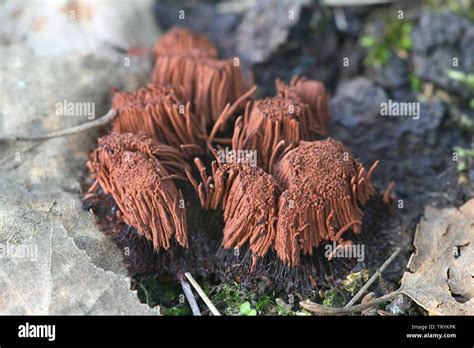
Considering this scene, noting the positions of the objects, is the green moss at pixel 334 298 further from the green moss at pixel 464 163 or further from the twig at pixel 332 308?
the green moss at pixel 464 163

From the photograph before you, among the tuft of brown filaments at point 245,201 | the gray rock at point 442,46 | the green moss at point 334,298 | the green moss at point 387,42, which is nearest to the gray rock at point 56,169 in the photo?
the tuft of brown filaments at point 245,201

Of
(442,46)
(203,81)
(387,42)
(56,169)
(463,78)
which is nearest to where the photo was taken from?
(56,169)

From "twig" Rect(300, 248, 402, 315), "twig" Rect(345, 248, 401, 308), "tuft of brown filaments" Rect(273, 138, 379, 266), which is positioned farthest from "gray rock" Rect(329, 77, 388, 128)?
"twig" Rect(300, 248, 402, 315)

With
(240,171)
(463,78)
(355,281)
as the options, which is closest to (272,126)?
(240,171)

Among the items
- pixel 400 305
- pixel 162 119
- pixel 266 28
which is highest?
pixel 266 28

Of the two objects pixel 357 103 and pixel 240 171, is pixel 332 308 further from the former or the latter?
pixel 357 103

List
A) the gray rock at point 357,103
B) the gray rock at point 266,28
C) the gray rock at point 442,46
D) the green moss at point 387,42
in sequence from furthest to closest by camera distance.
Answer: the green moss at point 387,42
the gray rock at point 266,28
the gray rock at point 442,46
the gray rock at point 357,103

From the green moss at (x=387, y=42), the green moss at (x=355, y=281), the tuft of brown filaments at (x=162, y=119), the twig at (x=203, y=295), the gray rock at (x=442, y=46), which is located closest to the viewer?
the twig at (x=203, y=295)
